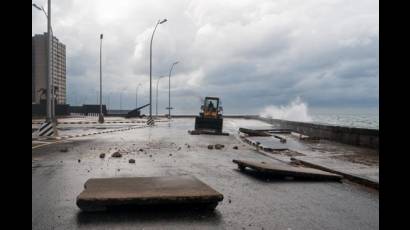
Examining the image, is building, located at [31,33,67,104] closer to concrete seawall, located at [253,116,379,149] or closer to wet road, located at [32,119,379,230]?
concrete seawall, located at [253,116,379,149]

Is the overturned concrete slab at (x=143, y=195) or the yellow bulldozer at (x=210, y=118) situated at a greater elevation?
the yellow bulldozer at (x=210, y=118)

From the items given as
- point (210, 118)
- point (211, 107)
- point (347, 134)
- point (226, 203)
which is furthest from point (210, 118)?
point (226, 203)

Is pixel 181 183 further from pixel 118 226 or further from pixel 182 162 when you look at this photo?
pixel 182 162

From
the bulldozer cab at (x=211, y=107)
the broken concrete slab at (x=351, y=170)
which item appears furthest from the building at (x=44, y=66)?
the broken concrete slab at (x=351, y=170)

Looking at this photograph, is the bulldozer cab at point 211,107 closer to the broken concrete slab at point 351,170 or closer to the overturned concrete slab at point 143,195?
the broken concrete slab at point 351,170

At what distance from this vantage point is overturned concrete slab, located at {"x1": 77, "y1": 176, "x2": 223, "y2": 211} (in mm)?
5820

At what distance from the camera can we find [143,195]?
603 cm

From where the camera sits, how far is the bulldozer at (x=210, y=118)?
32938mm

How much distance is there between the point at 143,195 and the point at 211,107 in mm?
28790

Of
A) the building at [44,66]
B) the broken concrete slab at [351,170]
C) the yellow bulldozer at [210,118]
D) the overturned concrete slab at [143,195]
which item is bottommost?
the broken concrete slab at [351,170]
